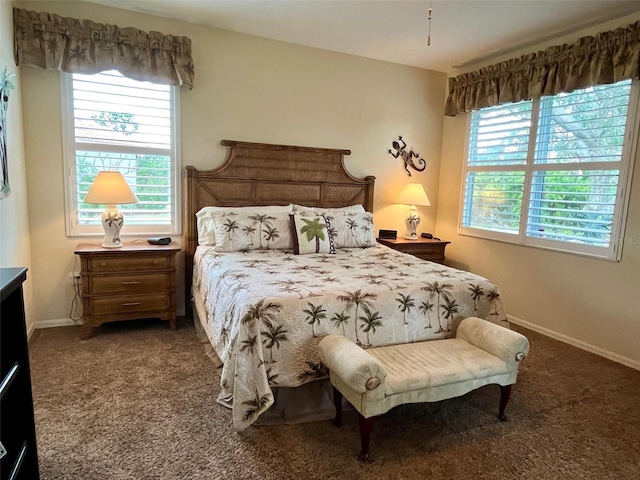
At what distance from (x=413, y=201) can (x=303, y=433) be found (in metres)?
2.89

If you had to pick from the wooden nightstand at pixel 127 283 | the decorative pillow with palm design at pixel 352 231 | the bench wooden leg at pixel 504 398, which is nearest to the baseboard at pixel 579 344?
the bench wooden leg at pixel 504 398

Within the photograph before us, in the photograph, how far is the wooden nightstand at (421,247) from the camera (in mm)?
4169

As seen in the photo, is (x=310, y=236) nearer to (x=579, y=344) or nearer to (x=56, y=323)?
(x=56, y=323)

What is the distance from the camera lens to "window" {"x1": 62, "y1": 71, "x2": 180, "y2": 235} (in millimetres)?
3264

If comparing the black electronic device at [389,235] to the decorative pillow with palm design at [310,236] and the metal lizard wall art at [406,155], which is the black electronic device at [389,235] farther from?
the decorative pillow with palm design at [310,236]

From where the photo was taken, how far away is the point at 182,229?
3.69 meters

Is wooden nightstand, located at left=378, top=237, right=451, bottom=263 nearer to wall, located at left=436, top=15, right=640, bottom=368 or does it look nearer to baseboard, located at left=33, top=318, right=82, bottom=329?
wall, located at left=436, top=15, right=640, bottom=368

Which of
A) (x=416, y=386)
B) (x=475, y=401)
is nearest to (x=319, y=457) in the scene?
(x=416, y=386)

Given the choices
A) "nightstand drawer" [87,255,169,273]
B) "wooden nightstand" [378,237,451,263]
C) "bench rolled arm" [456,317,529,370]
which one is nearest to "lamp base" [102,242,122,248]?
"nightstand drawer" [87,255,169,273]

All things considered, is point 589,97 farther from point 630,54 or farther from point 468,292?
point 468,292

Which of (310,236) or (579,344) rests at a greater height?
(310,236)

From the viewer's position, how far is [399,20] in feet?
10.8

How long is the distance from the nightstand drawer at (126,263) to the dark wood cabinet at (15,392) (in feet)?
5.75

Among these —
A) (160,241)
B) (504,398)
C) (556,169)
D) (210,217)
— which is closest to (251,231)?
(210,217)
